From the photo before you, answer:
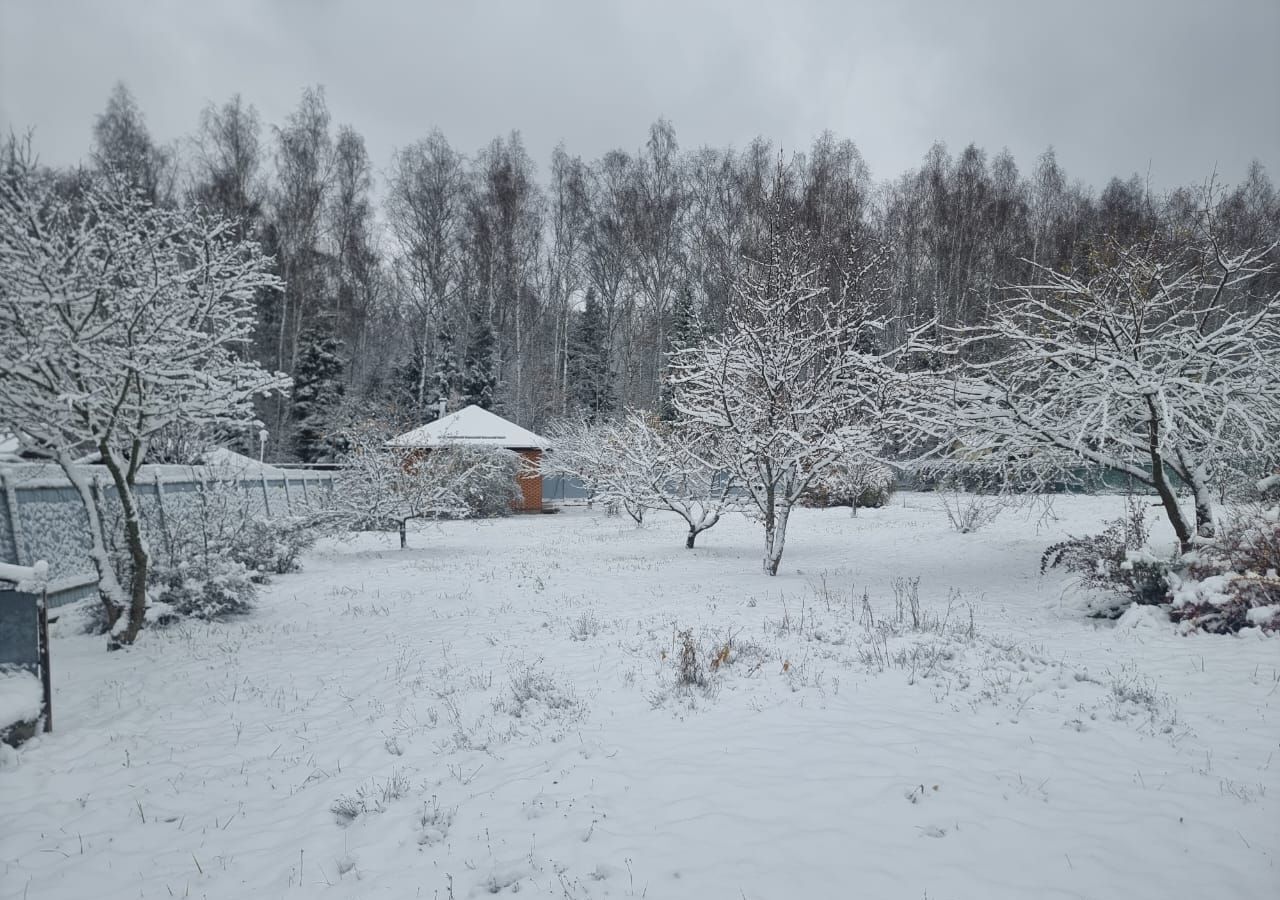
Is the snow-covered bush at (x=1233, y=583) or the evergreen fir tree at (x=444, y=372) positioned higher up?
the evergreen fir tree at (x=444, y=372)

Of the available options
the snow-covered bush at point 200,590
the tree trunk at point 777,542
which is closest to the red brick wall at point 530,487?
the tree trunk at point 777,542

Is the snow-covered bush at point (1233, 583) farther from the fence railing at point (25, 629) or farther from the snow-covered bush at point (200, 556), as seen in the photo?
the snow-covered bush at point (200, 556)

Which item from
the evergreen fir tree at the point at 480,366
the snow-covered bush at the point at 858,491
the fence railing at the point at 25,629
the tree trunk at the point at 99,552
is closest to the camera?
the fence railing at the point at 25,629

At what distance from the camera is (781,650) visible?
6238mm

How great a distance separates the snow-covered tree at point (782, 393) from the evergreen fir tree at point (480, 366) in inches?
926

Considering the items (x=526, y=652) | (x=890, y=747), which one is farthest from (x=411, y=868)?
(x=526, y=652)

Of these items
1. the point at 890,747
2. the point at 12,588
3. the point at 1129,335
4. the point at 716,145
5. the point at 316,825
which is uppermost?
the point at 716,145

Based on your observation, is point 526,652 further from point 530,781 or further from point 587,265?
point 587,265

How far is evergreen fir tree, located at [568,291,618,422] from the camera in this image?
119 feet

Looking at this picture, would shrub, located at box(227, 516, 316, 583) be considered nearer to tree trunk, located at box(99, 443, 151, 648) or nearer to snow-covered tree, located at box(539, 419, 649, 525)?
tree trunk, located at box(99, 443, 151, 648)

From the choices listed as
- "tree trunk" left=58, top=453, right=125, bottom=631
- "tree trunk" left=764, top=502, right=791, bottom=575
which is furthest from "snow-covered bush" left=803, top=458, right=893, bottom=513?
"tree trunk" left=58, top=453, right=125, bottom=631

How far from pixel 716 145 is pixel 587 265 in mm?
9122

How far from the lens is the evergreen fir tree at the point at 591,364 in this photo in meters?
36.2

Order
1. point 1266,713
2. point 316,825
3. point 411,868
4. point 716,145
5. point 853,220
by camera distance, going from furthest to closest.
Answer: point 716,145
point 853,220
point 1266,713
point 316,825
point 411,868
